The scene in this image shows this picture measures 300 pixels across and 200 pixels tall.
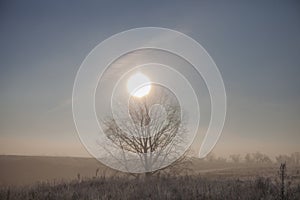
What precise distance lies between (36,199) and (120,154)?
17996mm

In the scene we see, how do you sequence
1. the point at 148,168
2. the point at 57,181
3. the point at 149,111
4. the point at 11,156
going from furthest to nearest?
the point at 11,156, the point at 149,111, the point at 148,168, the point at 57,181

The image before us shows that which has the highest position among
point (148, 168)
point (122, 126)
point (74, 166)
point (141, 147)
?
point (122, 126)

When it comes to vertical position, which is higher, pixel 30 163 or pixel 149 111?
pixel 149 111

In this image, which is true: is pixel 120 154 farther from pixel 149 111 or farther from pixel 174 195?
pixel 174 195

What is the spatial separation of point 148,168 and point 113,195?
17119 millimetres

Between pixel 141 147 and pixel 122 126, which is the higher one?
pixel 122 126

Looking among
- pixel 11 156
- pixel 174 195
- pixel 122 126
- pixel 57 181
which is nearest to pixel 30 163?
pixel 11 156

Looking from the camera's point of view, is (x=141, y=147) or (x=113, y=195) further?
(x=141, y=147)

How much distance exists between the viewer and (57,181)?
52.3 ft

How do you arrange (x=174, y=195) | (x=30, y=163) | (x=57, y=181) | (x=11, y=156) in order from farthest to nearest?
(x=11, y=156), (x=30, y=163), (x=57, y=181), (x=174, y=195)

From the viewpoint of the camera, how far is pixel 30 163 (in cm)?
10712

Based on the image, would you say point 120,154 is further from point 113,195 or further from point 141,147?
point 113,195

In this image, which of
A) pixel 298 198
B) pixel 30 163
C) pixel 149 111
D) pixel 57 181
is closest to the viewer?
pixel 298 198

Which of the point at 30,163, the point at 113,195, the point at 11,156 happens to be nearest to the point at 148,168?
the point at 113,195
